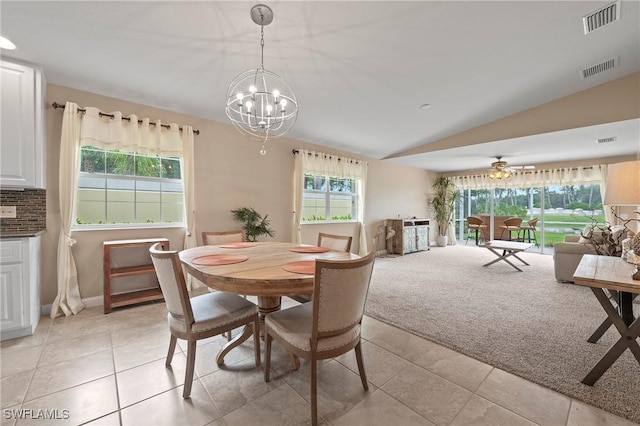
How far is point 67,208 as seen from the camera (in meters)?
2.73

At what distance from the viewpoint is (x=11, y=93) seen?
2.31 meters

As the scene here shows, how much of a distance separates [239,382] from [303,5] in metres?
2.86

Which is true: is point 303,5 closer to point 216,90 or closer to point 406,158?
point 216,90

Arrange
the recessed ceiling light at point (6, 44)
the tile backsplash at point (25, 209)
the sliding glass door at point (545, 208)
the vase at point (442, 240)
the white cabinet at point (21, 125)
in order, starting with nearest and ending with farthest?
the recessed ceiling light at point (6, 44), the white cabinet at point (21, 125), the tile backsplash at point (25, 209), the sliding glass door at point (545, 208), the vase at point (442, 240)

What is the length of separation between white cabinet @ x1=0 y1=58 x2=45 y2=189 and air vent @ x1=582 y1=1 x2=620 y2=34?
517 cm

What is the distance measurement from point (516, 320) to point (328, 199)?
12.0ft

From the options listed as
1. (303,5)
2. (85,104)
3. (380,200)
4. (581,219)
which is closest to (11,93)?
(85,104)

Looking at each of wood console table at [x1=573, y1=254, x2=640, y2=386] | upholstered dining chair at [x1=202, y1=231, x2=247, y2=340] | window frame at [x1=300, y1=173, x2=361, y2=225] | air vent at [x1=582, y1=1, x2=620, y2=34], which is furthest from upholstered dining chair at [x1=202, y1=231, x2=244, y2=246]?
air vent at [x1=582, y1=1, x2=620, y2=34]

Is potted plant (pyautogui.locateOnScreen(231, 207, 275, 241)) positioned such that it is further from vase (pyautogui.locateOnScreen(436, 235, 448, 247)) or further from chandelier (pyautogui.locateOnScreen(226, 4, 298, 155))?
vase (pyautogui.locateOnScreen(436, 235, 448, 247))

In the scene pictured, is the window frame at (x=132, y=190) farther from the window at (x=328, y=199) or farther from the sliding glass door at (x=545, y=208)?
the sliding glass door at (x=545, y=208)

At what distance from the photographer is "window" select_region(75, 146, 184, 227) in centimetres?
299

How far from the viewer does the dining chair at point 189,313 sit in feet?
5.08

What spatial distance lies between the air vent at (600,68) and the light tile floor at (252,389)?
3763 mm

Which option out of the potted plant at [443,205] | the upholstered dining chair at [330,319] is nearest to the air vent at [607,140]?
the potted plant at [443,205]
